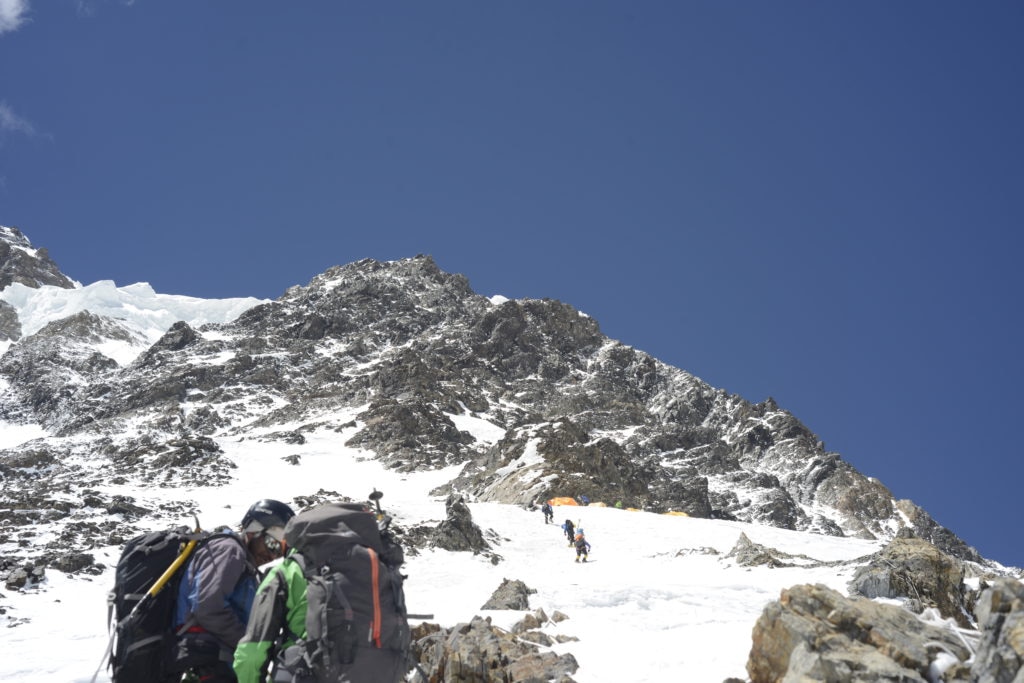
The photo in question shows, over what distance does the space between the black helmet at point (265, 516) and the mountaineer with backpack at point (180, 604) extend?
16cm

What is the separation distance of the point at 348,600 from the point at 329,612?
0.41 ft

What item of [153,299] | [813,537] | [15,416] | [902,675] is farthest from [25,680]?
[153,299]

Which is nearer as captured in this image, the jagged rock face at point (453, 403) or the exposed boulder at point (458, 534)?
the exposed boulder at point (458, 534)

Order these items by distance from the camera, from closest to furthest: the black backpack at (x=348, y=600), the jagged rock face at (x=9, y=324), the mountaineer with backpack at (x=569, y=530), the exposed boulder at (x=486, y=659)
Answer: the black backpack at (x=348, y=600) → the exposed boulder at (x=486, y=659) → the mountaineer with backpack at (x=569, y=530) → the jagged rock face at (x=9, y=324)

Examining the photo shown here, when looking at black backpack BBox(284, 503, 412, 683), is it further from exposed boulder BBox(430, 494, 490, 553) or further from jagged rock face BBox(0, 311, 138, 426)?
jagged rock face BBox(0, 311, 138, 426)

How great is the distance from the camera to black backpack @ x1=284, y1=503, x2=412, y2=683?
4.16 m

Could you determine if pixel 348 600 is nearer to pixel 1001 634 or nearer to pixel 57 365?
pixel 1001 634

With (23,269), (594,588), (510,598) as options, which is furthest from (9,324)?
(510,598)

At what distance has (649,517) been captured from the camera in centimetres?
3106

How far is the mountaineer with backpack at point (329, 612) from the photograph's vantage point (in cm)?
417

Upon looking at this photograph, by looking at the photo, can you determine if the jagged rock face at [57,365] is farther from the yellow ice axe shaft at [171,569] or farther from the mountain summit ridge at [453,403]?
the yellow ice axe shaft at [171,569]

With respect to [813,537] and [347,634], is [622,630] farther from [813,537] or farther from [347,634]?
[813,537]

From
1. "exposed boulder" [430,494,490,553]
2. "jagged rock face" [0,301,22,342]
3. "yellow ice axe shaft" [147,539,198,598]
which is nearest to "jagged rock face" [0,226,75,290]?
"jagged rock face" [0,301,22,342]

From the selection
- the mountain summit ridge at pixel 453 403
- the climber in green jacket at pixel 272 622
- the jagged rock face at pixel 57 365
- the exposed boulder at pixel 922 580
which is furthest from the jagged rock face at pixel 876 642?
the jagged rock face at pixel 57 365
